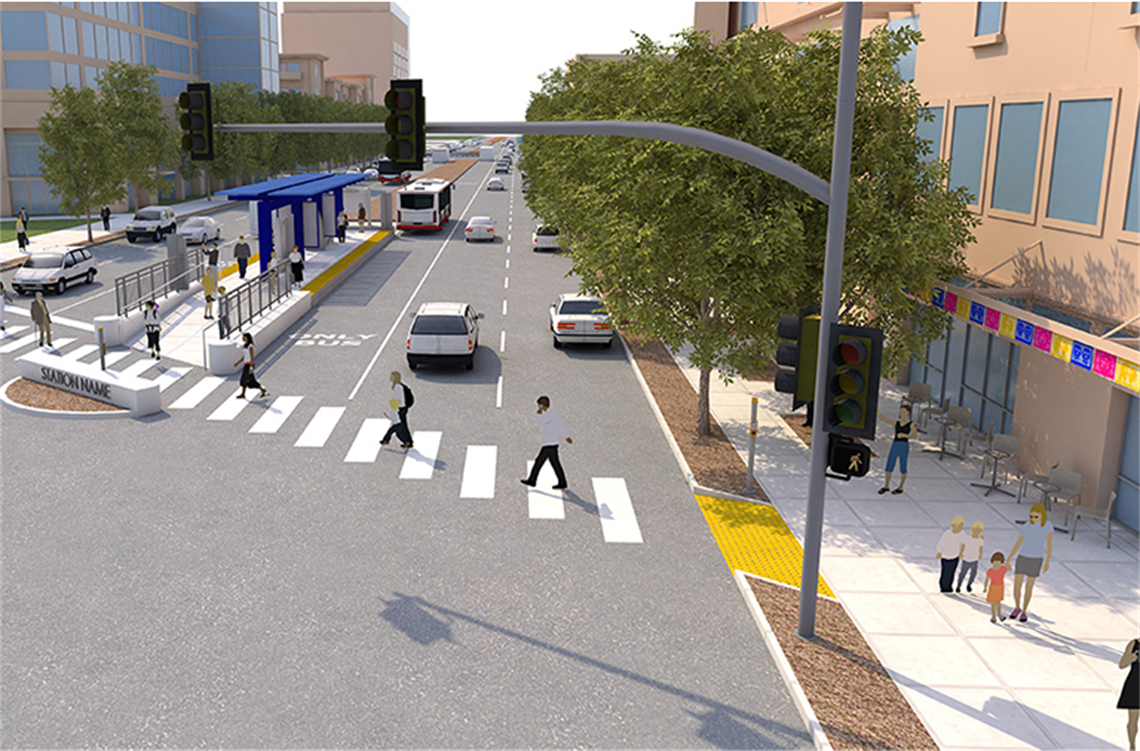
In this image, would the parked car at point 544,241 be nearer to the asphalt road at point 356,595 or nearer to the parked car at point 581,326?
the parked car at point 581,326

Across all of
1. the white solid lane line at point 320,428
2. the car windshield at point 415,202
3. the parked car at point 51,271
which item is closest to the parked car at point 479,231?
the car windshield at point 415,202

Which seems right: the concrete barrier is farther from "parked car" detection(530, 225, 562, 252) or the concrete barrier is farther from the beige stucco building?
"parked car" detection(530, 225, 562, 252)

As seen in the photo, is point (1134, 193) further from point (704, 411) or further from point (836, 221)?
point (704, 411)

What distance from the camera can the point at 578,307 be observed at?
1045 inches

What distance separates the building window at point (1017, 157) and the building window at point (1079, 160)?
0.69 m

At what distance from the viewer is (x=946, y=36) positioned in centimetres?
1989

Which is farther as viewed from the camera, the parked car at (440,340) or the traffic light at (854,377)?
the parked car at (440,340)

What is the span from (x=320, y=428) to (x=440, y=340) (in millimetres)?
4999

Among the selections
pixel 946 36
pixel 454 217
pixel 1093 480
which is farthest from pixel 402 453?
pixel 454 217

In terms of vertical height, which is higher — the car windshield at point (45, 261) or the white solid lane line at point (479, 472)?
the car windshield at point (45, 261)

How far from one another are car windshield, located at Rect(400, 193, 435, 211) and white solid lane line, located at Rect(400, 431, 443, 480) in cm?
3713

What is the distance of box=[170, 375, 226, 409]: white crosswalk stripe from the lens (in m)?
20.3

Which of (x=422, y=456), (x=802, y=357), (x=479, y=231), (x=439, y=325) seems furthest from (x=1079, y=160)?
(x=479, y=231)

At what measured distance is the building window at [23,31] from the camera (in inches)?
2194
